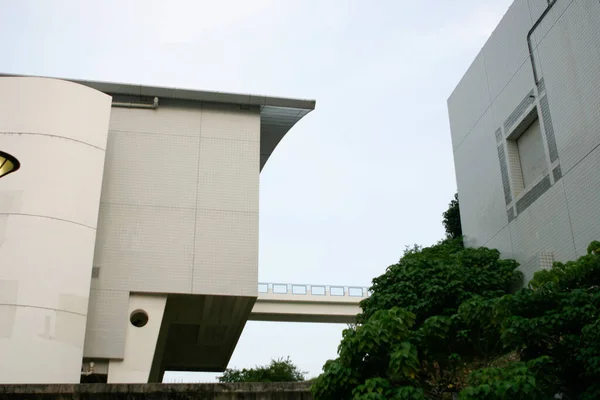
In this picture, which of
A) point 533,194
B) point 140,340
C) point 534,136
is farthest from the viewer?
point 140,340

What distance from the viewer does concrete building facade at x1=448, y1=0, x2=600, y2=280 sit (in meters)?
13.6

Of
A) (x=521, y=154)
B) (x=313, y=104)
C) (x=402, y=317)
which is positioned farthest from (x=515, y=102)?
(x=402, y=317)

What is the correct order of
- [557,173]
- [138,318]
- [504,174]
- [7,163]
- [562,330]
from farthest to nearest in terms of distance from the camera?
[138,318]
[504,174]
[557,173]
[562,330]
[7,163]

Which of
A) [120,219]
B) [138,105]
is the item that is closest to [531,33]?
[138,105]

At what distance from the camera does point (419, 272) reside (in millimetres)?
15492

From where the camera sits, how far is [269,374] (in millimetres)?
38531

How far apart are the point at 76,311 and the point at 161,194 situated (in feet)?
14.5

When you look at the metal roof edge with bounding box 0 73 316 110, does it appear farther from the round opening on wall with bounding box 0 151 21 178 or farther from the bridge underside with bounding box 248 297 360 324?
the round opening on wall with bounding box 0 151 21 178

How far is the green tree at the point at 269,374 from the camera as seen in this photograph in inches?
1512

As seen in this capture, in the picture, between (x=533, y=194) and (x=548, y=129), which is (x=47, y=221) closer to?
(x=533, y=194)

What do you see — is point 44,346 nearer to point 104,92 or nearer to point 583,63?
point 104,92

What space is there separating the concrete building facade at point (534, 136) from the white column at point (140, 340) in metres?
9.12

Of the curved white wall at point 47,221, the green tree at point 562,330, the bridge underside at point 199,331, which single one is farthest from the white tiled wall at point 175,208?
the green tree at point 562,330

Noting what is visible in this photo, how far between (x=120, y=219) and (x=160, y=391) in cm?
1011
